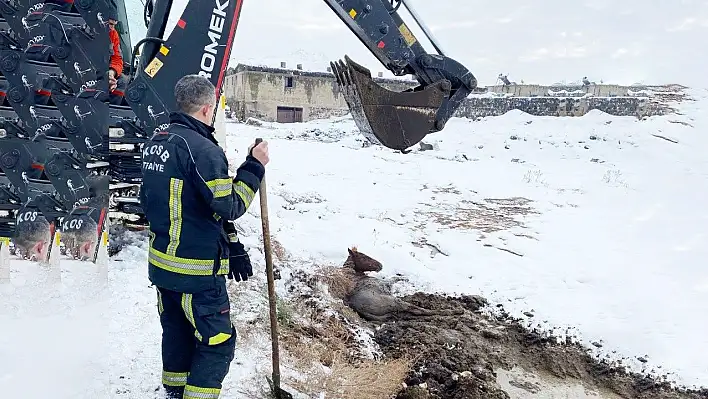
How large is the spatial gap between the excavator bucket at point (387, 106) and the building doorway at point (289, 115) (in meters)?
27.4

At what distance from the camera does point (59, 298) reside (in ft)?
13.4

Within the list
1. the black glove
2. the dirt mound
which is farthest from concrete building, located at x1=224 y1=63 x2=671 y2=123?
the black glove

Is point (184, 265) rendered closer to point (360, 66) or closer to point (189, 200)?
point (189, 200)

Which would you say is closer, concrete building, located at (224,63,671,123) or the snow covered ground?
the snow covered ground

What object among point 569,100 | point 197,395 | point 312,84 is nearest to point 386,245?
point 197,395

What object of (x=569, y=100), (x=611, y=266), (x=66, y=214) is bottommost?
(x=611, y=266)

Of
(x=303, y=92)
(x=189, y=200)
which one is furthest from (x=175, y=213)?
(x=303, y=92)

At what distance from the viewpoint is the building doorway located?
31031mm

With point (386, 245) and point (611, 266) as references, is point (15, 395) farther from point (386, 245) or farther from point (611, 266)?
point (611, 266)

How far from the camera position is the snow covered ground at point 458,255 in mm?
3555

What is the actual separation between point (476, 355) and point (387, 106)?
2256mm

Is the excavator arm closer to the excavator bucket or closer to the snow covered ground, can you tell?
the excavator bucket

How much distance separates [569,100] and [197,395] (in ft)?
69.6

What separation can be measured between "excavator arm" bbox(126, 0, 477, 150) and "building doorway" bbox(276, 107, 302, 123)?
88.9ft
